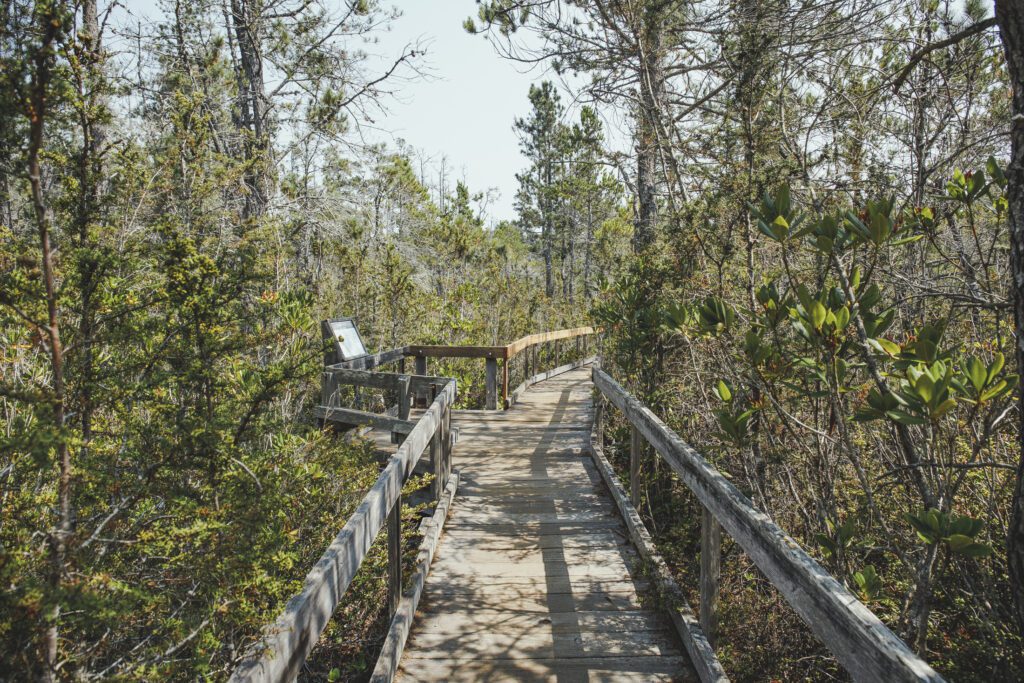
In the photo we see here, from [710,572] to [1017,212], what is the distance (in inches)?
76.5

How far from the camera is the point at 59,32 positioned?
1660mm

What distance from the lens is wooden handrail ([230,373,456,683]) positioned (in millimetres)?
1595

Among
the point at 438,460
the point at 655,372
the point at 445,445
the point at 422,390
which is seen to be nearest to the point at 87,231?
the point at 438,460

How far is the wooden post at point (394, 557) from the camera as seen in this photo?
3178 mm

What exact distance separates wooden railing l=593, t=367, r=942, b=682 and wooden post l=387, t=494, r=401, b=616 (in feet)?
5.07

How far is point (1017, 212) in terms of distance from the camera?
1847mm

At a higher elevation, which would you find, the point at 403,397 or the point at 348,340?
the point at 348,340

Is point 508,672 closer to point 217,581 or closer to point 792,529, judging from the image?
point 217,581

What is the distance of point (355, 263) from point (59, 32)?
9065 millimetres

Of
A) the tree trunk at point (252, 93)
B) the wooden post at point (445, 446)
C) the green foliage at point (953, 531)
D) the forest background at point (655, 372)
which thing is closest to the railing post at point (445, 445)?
the wooden post at point (445, 446)

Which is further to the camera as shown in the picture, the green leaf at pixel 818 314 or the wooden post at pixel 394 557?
the wooden post at pixel 394 557

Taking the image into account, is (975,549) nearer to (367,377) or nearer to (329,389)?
(367,377)

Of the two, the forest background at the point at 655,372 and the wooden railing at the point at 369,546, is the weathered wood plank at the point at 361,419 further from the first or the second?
the forest background at the point at 655,372

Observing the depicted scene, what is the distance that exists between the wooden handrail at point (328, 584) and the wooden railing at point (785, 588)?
5.03 feet
